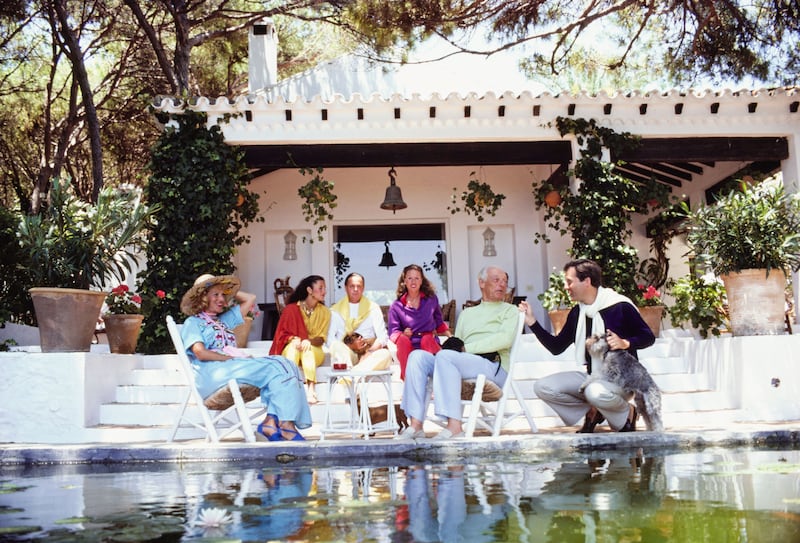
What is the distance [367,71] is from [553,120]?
10.6ft

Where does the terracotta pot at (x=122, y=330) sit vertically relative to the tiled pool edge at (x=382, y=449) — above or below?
above

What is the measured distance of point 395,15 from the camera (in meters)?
8.55

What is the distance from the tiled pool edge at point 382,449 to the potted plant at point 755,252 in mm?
1561

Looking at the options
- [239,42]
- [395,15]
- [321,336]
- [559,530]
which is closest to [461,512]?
[559,530]

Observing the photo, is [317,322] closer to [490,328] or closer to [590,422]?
[490,328]

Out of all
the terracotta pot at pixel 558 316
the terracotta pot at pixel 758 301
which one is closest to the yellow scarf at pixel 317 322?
the terracotta pot at pixel 558 316

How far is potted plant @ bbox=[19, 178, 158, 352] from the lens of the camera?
5.85 meters

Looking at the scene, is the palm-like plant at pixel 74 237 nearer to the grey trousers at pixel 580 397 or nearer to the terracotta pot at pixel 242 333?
the terracotta pot at pixel 242 333

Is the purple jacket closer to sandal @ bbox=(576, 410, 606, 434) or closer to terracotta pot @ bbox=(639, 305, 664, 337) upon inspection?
sandal @ bbox=(576, 410, 606, 434)

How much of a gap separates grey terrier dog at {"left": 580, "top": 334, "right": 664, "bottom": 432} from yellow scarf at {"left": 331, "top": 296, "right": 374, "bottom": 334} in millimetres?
2193

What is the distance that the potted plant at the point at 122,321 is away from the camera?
7324 millimetres

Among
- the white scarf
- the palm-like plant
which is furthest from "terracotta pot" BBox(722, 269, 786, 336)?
the palm-like plant

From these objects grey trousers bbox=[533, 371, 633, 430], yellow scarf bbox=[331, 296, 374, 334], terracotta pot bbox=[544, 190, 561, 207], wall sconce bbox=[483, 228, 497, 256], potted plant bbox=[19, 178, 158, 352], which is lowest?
grey trousers bbox=[533, 371, 633, 430]

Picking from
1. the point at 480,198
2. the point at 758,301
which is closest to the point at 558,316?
the point at 480,198
